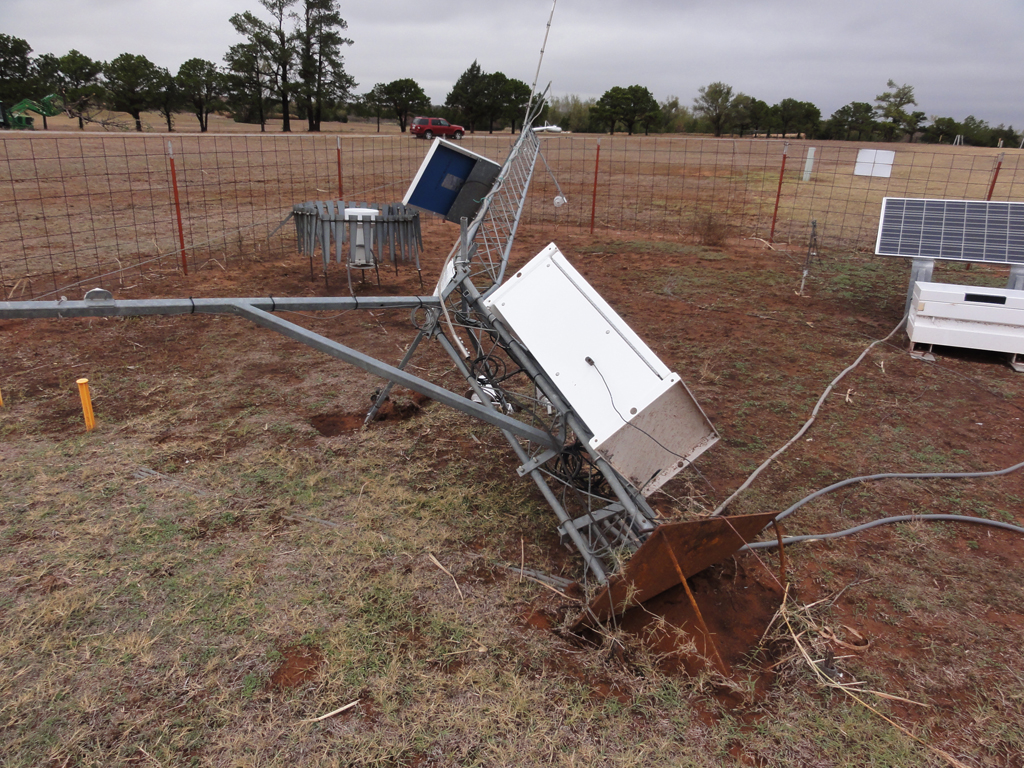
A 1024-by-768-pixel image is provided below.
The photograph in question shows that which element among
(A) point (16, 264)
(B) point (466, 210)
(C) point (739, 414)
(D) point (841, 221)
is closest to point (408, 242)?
(B) point (466, 210)

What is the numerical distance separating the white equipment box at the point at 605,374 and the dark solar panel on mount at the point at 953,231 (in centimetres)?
541

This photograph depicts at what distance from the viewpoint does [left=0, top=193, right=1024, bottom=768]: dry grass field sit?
2527 mm

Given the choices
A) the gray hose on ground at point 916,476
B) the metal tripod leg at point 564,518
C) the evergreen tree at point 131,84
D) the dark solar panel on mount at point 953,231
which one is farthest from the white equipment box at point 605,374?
the evergreen tree at point 131,84

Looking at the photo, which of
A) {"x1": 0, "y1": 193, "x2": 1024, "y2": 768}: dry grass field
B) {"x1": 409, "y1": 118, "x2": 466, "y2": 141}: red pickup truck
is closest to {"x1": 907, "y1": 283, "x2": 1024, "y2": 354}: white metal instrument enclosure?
{"x1": 0, "y1": 193, "x2": 1024, "y2": 768}: dry grass field

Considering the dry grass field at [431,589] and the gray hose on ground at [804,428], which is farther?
the gray hose on ground at [804,428]

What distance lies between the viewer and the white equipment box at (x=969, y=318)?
629 cm

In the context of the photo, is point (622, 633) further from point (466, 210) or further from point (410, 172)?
point (410, 172)

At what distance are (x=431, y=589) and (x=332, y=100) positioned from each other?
169ft

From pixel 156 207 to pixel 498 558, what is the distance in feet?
37.8

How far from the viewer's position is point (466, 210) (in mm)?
6258

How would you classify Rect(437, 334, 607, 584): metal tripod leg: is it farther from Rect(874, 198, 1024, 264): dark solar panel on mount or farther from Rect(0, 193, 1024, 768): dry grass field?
Rect(874, 198, 1024, 264): dark solar panel on mount

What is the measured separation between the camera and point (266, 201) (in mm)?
13234

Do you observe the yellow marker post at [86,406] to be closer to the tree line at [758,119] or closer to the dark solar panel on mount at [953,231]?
the dark solar panel on mount at [953,231]

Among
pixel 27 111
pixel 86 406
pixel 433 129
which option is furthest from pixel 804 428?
pixel 27 111
